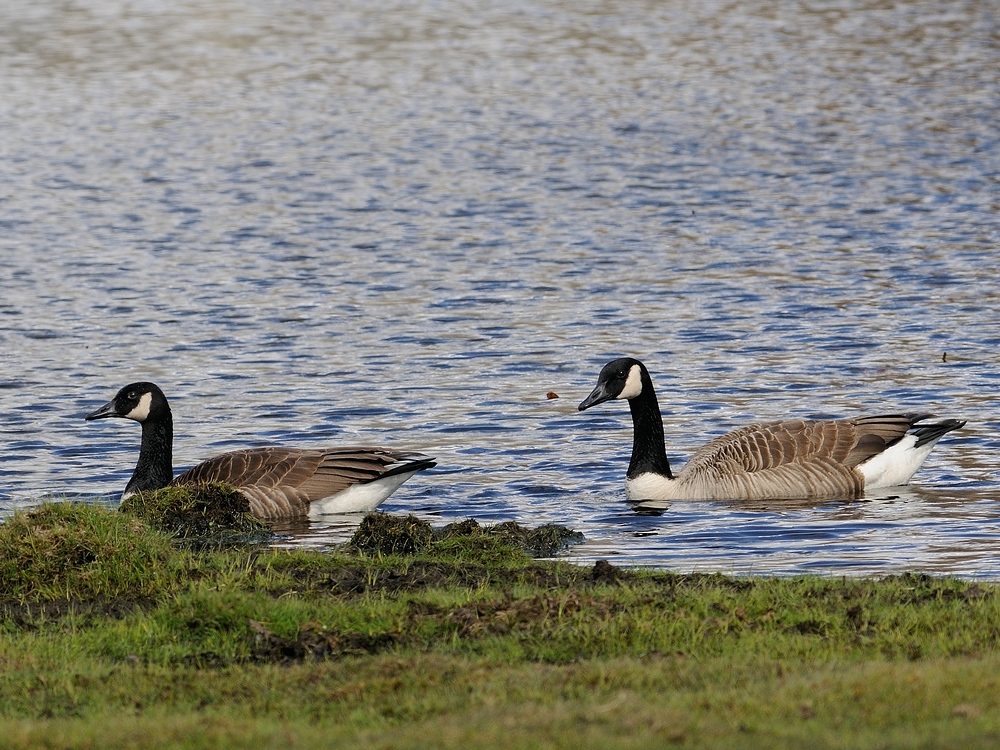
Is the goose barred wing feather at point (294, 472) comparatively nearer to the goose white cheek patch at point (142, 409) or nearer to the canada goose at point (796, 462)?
the goose white cheek patch at point (142, 409)

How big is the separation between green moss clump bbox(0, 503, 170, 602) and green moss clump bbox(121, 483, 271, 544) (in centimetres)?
271

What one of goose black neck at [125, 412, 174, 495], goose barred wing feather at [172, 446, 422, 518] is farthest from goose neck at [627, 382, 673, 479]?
goose black neck at [125, 412, 174, 495]

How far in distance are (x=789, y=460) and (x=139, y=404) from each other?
22.2ft

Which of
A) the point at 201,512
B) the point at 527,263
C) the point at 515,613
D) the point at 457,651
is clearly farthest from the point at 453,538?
the point at 527,263

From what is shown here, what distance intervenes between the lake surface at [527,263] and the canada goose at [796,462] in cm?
26

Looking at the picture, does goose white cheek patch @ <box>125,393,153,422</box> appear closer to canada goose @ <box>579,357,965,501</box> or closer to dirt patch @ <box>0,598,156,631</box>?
canada goose @ <box>579,357,965,501</box>

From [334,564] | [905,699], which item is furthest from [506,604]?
[905,699]

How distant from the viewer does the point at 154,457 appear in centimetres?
1609

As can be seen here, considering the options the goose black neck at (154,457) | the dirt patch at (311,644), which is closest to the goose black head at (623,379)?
the goose black neck at (154,457)

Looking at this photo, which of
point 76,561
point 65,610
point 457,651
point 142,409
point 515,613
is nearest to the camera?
point 457,651

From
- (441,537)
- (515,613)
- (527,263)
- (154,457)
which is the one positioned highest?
(527,263)

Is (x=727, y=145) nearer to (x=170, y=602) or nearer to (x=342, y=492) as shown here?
(x=342, y=492)

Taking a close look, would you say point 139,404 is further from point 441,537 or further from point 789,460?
point 789,460

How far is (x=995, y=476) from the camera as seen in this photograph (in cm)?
1600
